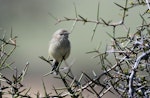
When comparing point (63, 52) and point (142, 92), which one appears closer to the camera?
point (142, 92)

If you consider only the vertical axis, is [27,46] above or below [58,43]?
below

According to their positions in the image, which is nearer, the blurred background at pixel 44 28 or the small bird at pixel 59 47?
the small bird at pixel 59 47

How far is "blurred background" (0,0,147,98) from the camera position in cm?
1822

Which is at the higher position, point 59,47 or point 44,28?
point 59,47

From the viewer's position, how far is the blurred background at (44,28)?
18.2 m

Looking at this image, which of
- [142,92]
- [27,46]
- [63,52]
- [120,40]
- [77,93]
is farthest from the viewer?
[27,46]

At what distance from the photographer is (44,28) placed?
2289 cm

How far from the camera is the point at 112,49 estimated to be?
266 cm

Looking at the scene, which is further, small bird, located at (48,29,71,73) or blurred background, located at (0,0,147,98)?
blurred background, located at (0,0,147,98)

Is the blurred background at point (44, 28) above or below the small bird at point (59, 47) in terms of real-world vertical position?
below

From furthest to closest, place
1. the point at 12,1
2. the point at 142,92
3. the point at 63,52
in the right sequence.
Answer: the point at 12,1
the point at 63,52
the point at 142,92

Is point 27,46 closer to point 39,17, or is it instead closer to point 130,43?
point 39,17

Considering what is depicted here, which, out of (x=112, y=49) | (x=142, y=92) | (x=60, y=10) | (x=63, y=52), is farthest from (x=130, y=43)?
(x=60, y=10)

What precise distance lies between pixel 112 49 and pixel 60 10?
20690 mm
